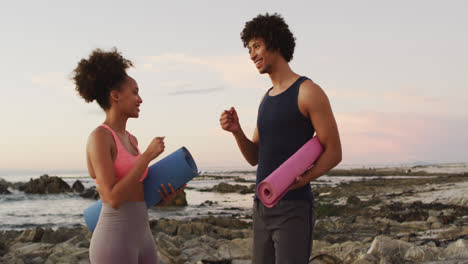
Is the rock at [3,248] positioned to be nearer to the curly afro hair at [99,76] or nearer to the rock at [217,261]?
the rock at [217,261]

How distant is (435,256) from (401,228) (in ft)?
19.2

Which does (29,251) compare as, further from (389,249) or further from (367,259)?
(389,249)

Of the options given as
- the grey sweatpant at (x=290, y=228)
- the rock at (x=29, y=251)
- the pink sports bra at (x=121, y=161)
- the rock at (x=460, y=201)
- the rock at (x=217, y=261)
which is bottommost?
the rock at (x=460, y=201)

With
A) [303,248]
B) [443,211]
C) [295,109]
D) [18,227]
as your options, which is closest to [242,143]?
[295,109]

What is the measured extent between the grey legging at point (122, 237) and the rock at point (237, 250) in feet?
17.2

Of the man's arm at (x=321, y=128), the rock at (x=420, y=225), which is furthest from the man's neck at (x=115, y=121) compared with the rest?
the rock at (x=420, y=225)

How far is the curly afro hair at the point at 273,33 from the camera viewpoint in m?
2.86

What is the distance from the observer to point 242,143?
316cm

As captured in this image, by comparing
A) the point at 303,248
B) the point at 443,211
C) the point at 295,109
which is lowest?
the point at 443,211

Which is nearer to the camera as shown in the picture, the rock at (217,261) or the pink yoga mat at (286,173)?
the pink yoga mat at (286,173)

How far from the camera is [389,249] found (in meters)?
6.85

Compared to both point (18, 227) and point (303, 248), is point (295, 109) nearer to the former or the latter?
point (303, 248)

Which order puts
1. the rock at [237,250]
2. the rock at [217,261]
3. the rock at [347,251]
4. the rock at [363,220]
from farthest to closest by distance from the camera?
1. the rock at [363,220]
2. the rock at [237,250]
3. the rock at [217,261]
4. the rock at [347,251]

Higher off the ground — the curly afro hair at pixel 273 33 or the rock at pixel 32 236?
the curly afro hair at pixel 273 33
